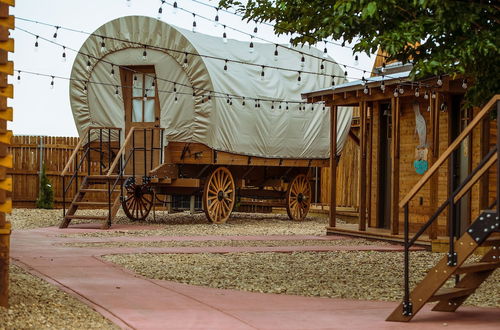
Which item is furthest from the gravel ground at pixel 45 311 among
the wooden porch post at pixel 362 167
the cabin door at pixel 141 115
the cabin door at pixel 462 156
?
the cabin door at pixel 141 115

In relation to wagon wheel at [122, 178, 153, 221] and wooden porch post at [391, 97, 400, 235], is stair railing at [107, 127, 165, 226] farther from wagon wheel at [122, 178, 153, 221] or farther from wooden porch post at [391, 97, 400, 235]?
wooden porch post at [391, 97, 400, 235]

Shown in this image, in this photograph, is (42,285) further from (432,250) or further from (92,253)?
(432,250)

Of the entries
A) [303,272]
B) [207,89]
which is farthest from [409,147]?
[303,272]

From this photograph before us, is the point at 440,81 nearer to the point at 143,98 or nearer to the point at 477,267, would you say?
the point at 477,267

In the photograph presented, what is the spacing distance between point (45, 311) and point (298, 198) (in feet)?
54.8

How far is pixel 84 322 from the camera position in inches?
286

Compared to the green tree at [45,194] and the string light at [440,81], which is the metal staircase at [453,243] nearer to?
the string light at [440,81]

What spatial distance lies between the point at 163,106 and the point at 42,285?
1090 cm

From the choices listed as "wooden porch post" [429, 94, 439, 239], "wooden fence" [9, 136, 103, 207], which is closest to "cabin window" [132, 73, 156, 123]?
"wooden fence" [9, 136, 103, 207]

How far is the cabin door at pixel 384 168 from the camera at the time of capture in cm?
1744

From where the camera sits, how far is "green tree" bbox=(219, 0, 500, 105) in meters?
8.88

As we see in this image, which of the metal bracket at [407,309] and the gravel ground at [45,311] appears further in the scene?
the metal bracket at [407,309]

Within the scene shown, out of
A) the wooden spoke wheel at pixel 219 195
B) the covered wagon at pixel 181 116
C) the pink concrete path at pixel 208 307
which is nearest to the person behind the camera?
the pink concrete path at pixel 208 307

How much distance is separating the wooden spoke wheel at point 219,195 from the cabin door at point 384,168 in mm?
4497
